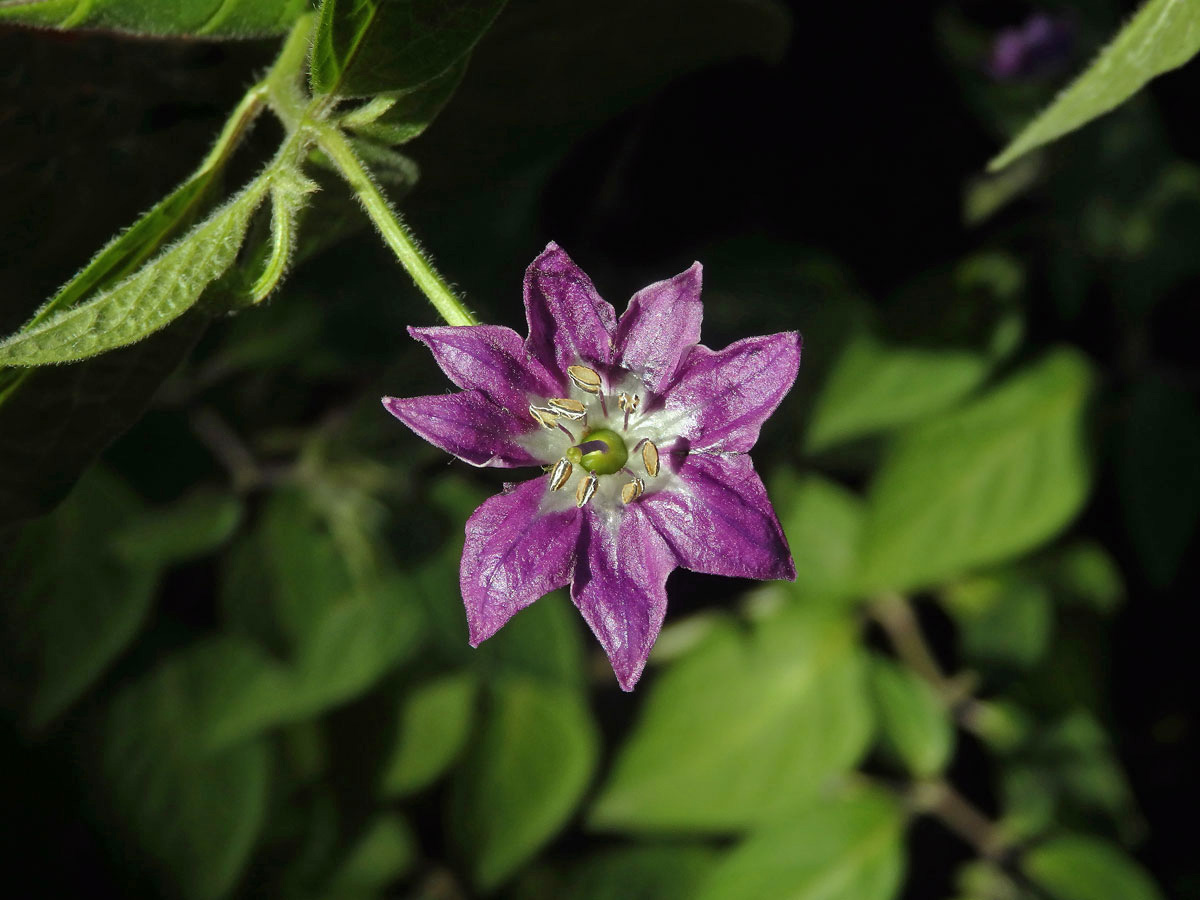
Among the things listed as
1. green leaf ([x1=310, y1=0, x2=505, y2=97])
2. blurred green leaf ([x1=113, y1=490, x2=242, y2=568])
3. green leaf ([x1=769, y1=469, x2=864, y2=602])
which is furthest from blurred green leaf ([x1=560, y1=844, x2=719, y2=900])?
green leaf ([x1=310, y1=0, x2=505, y2=97])

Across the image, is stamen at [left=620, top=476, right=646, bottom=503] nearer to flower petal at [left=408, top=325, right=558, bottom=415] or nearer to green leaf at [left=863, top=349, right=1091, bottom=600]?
flower petal at [left=408, top=325, right=558, bottom=415]

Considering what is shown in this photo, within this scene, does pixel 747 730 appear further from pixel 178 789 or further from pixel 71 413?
pixel 71 413

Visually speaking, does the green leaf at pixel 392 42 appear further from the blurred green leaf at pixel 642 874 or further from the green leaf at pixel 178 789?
the blurred green leaf at pixel 642 874

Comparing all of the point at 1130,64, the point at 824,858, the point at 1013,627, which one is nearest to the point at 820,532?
the point at 1013,627

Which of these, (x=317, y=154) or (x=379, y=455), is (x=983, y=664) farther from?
(x=317, y=154)

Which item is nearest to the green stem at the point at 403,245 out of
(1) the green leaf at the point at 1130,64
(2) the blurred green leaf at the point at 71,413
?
(2) the blurred green leaf at the point at 71,413

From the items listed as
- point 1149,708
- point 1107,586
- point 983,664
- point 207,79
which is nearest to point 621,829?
point 983,664
